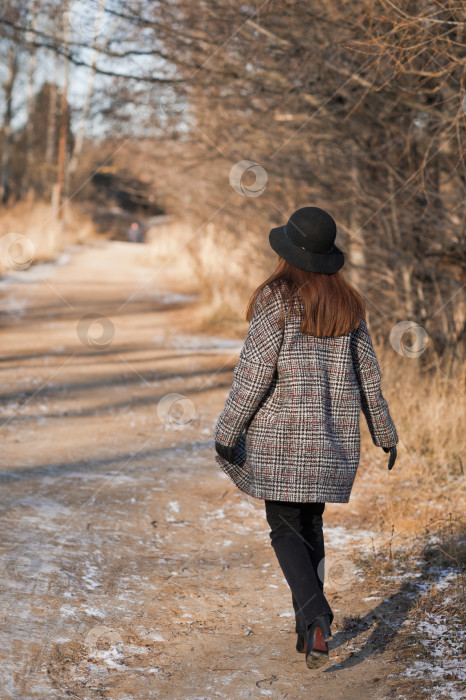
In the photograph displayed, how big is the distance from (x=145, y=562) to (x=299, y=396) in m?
1.52

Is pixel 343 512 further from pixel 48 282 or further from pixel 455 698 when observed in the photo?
pixel 48 282

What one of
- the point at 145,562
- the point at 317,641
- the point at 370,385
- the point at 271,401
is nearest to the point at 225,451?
the point at 271,401

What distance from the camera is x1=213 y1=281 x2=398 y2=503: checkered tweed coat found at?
3062mm

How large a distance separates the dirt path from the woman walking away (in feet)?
1.11

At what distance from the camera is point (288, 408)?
3096 mm

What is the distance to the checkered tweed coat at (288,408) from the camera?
3.06 m

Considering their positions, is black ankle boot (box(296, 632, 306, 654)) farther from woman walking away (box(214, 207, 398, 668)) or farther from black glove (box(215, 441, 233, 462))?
black glove (box(215, 441, 233, 462))

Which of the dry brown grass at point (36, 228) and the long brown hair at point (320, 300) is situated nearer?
the long brown hair at point (320, 300)

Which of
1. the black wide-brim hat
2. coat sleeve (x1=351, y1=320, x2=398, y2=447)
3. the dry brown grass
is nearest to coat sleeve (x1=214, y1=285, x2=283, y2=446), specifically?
the black wide-brim hat

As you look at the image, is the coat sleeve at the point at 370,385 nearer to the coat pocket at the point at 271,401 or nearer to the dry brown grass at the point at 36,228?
the coat pocket at the point at 271,401

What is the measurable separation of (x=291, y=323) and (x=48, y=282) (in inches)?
535

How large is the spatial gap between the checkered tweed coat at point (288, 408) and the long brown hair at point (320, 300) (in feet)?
0.11

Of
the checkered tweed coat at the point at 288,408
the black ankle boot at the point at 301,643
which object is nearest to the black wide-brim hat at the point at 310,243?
the checkered tweed coat at the point at 288,408

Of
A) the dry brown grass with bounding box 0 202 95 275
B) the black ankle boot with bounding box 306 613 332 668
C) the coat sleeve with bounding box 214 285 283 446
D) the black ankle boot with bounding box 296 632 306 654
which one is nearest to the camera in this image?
the black ankle boot with bounding box 306 613 332 668
